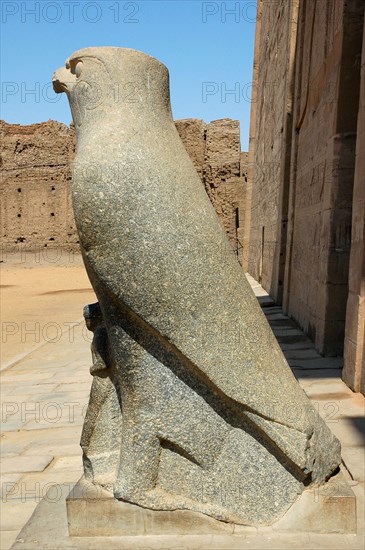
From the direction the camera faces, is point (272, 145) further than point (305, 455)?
Yes

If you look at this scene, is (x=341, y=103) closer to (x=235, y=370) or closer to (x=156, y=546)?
(x=235, y=370)

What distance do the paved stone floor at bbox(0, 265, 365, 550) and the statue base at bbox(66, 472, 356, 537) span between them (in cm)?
4

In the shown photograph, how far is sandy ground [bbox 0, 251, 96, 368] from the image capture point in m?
10.0

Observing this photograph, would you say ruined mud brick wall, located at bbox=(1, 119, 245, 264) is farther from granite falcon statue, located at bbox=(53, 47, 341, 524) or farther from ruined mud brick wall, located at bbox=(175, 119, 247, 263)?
granite falcon statue, located at bbox=(53, 47, 341, 524)

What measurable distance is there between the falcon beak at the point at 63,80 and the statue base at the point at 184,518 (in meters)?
1.77

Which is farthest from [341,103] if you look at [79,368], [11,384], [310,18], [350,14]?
[11,384]

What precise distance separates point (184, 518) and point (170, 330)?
0.80 meters

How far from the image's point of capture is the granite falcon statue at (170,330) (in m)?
2.29

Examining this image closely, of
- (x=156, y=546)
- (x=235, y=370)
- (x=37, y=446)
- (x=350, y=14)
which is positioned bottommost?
(x=37, y=446)

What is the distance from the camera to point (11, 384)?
6.86 meters

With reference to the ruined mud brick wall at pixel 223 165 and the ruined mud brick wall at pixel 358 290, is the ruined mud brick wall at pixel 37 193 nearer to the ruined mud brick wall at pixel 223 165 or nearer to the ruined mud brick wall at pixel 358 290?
the ruined mud brick wall at pixel 223 165

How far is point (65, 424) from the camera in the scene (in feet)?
17.4

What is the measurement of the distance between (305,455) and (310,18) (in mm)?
9354

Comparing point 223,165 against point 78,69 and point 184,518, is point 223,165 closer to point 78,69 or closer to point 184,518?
point 78,69
